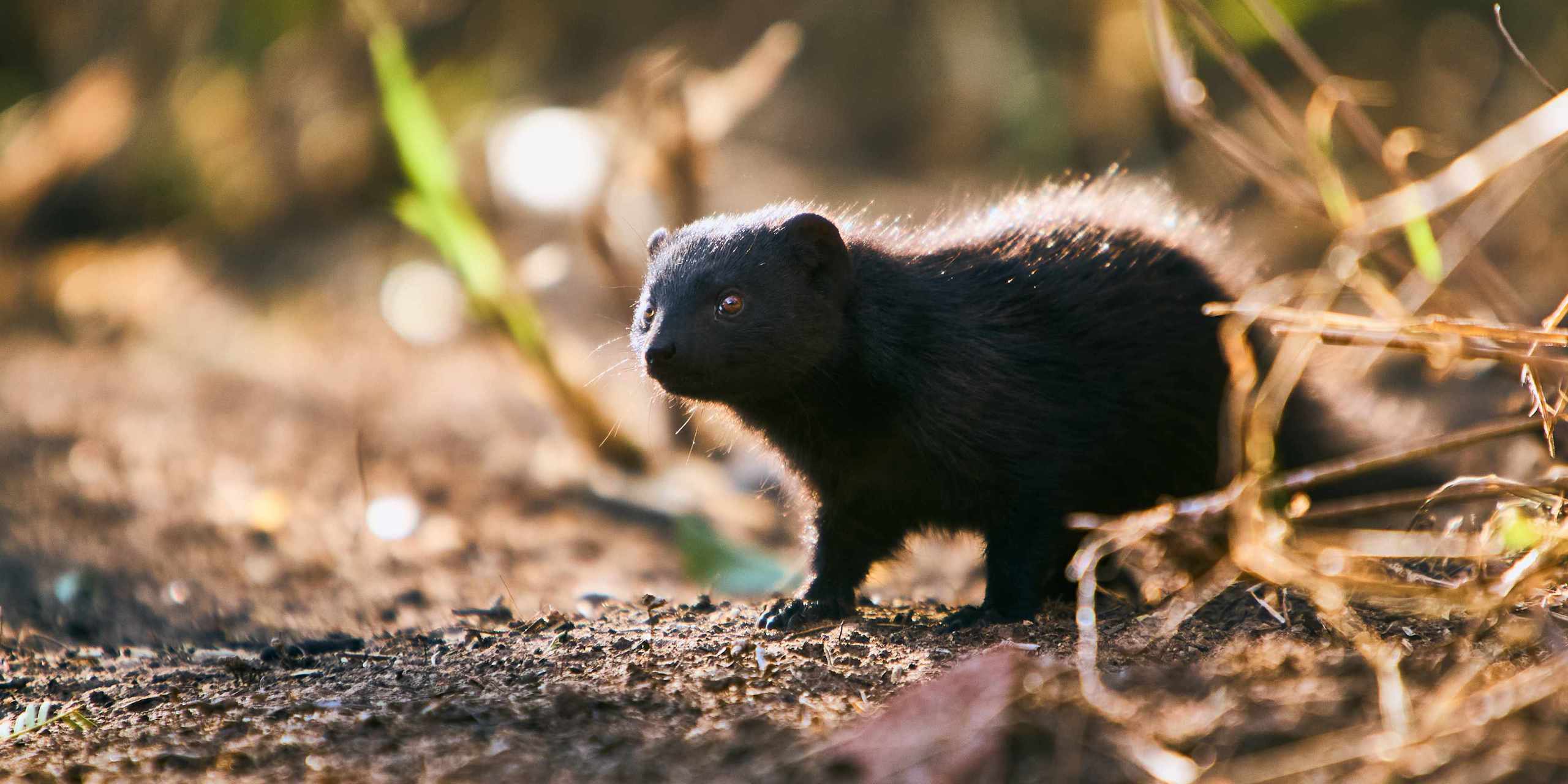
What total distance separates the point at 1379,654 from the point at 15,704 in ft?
12.7

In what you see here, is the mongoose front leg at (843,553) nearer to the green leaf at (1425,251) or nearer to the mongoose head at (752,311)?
the mongoose head at (752,311)

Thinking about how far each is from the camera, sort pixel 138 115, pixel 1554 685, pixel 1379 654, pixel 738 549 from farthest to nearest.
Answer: pixel 138 115
pixel 738 549
pixel 1379 654
pixel 1554 685

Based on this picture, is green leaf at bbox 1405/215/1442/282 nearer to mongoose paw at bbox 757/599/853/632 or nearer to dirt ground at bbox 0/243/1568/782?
dirt ground at bbox 0/243/1568/782

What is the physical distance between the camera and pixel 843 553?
5.25m

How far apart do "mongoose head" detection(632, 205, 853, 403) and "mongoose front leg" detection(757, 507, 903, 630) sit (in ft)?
2.16

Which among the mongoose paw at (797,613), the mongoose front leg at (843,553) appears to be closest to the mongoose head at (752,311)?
the mongoose front leg at (843,553)

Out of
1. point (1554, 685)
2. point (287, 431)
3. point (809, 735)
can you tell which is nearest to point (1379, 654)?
point (1554, 685)

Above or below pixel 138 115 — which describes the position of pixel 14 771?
below

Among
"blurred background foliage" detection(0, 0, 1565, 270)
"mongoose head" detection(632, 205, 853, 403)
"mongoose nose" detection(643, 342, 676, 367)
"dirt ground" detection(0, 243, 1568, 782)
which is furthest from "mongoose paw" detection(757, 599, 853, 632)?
"blurred background foliage" detection(0, 0, 1565, 270)

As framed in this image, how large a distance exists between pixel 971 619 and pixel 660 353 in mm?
1409

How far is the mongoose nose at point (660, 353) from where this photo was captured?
461 centimetres

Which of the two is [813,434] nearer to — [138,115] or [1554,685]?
[1554,685]

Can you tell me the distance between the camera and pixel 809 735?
3.22 metres

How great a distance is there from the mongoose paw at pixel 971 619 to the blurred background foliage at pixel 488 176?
226 centimetres
